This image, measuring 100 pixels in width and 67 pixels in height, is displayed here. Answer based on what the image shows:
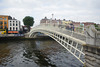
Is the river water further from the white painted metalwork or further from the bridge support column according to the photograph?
the bridge support column

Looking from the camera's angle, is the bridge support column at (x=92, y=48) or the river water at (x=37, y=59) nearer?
the bridge support column at (x=92, y=48)

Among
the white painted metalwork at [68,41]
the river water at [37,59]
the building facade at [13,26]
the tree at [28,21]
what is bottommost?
the river water at [37,59]

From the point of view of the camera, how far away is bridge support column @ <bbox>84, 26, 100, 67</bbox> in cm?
664

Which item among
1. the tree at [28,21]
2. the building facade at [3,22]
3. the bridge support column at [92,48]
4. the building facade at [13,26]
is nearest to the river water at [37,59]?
the bridge support column at [92,48]

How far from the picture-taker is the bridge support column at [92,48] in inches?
261

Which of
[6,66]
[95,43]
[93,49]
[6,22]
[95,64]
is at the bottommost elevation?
[6,66]

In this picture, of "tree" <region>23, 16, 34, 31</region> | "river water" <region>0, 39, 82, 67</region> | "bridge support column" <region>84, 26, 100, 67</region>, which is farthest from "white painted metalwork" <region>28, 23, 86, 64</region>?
"tree" <region>23, 16, 34, 31</region>

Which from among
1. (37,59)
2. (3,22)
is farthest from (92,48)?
(3,22)

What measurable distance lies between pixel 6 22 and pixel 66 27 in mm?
44233

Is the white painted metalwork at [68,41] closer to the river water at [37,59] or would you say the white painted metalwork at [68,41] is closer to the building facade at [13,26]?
the river water at [37,59]

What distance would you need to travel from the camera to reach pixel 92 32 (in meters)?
7.11

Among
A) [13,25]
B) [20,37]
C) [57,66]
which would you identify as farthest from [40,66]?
[13,25]

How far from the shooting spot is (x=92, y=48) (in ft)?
22.7

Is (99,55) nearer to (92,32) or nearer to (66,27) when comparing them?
(92,32)
